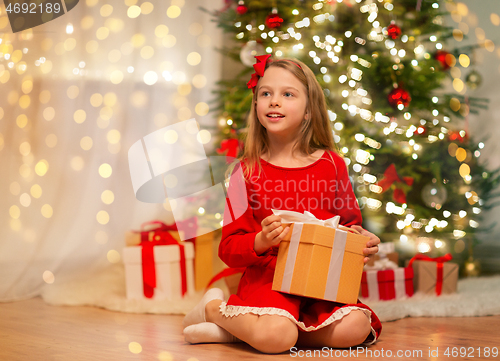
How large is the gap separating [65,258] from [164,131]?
28.0 inches

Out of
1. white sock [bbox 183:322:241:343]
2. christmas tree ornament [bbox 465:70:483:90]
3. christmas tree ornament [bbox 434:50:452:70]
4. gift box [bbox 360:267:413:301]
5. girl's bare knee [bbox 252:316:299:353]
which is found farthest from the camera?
christmas tree ornament [bbox 465:70:483:90]

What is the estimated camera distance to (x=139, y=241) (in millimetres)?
1766

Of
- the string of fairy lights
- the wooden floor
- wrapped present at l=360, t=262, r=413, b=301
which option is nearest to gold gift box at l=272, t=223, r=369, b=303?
the wooden floor

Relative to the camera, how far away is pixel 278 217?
1.06 m

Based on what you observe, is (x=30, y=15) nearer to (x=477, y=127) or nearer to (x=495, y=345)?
(x=495, y=345)

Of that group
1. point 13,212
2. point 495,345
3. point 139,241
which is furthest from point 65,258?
point 495,345

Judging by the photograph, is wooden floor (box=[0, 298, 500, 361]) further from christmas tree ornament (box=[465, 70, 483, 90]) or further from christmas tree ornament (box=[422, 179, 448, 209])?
christmas tree ornament (box=[465, 70, 483, 90])

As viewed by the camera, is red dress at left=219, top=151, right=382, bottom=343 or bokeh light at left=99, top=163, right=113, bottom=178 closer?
red dress at left=219, top=151, right=382, bottom=343

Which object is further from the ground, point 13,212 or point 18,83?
point 18,83

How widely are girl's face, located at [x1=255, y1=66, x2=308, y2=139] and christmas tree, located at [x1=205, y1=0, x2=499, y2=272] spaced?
0.70 metres

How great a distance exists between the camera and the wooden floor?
102 centimetres

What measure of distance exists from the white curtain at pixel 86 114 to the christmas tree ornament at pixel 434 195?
109cm

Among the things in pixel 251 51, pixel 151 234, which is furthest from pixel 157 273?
pixel 251 51

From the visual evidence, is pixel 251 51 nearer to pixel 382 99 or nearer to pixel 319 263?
pixel 382 99
